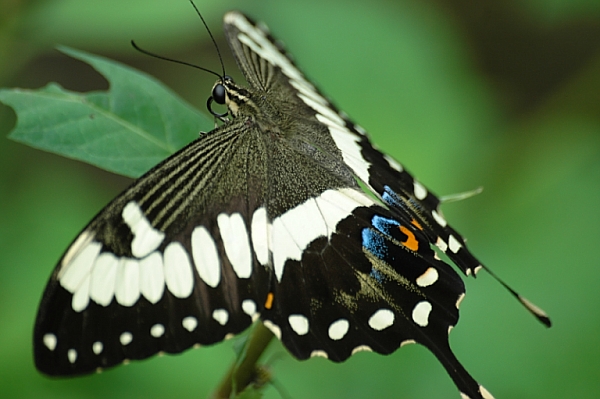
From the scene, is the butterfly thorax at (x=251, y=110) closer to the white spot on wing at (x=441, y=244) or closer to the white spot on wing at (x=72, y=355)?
the white spot on wing at (x=441, y=244)

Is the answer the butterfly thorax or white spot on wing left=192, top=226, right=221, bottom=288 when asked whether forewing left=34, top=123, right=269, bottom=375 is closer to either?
white spot on wing left=192, top=226, right=221, bottom=288

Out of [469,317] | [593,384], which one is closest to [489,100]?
[469,317]

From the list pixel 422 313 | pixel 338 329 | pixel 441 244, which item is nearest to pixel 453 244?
pixel 441 244

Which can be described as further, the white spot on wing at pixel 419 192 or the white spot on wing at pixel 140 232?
the white spot on wing at pixel 419 192

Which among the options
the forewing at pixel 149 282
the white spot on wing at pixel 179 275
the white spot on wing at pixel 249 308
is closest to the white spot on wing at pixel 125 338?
the forewing at pixel 149 282

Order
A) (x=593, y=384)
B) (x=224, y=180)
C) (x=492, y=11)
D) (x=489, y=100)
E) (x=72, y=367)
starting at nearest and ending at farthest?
1. (x=72, y=367)
2. (x=224, y=180)
3. (x=593, y=384)
4. (x=489, y=100)
5. (x=492, y=11)

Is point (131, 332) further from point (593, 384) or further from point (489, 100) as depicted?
point (489, 100)
